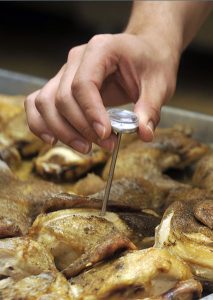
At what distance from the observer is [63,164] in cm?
206

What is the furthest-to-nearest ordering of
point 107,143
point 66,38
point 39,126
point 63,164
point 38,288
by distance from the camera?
1. point 66,38
2. point 63,164
3. point 39,126
4. point 107,143
5. point 38,288

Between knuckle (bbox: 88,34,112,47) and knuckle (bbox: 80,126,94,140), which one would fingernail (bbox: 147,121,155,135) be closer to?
knuckle (bbox: 80,126,94,140)

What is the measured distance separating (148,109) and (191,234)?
0.43 meters

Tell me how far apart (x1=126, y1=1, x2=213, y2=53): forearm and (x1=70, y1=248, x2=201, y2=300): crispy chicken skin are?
0.96 m

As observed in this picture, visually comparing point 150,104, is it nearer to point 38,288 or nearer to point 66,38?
point 38,288

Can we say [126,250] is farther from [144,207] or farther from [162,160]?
[162,160]

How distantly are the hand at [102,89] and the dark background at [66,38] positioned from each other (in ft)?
7.59

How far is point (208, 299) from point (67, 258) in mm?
431

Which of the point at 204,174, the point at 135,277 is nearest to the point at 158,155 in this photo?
the point at 204,174

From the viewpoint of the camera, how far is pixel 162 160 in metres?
2.14

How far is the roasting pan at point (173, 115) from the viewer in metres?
2.42

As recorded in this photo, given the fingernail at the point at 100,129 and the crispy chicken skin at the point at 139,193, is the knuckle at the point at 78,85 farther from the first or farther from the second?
the crispy chicken skin at the point at 139,193

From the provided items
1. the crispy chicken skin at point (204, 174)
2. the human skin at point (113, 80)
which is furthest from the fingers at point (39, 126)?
the crispy chicken skin at point (204, 174)

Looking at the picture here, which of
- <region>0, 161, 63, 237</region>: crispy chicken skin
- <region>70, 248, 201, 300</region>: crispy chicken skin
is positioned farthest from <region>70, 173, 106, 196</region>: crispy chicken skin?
<region>70, 248, 201, 300</region>: crispy chicken skin
